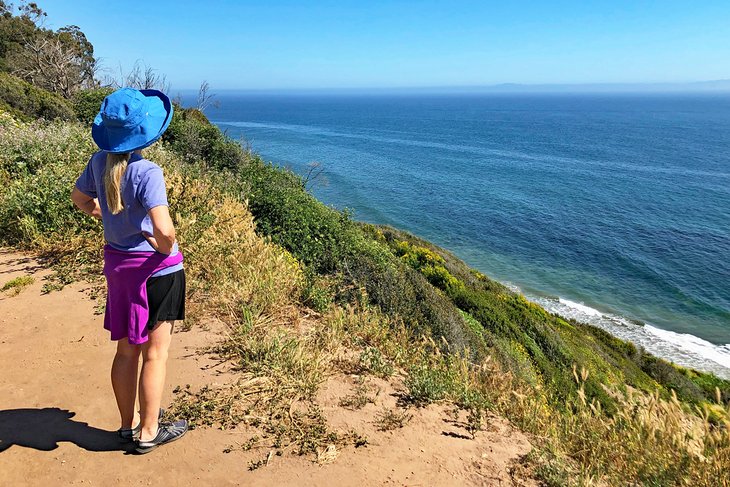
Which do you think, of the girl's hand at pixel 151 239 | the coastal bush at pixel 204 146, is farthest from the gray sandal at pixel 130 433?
the coastal bush at pixel 204 146

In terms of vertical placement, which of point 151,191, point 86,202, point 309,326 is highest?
point 151,191

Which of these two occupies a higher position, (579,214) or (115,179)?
(115,179)

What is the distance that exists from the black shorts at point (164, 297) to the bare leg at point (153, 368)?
0.18 feet

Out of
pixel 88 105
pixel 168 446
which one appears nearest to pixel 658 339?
pixel 168 446

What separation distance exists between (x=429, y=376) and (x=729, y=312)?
25.4 metres

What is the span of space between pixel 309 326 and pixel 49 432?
248 cm

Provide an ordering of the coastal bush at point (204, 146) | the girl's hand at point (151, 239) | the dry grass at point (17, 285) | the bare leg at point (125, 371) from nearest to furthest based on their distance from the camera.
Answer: the girl's hand at point (151, 239)
the bare leg at point (125, 371)
the dry grass at point (17, 285)
the coastal bush at point (204, 146)

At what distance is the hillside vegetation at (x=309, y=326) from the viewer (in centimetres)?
328

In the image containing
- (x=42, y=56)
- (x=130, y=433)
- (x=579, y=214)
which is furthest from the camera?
(x=579, y=214)

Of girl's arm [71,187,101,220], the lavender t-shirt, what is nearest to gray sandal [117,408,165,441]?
the lavender t-shirt

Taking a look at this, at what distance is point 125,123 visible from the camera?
2424 mm

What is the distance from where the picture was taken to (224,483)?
2863 millimetres

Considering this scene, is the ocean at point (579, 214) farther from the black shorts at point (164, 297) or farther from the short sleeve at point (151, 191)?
the short sleeve at point (151, 191)

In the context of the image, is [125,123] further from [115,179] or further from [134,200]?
[134,200]
